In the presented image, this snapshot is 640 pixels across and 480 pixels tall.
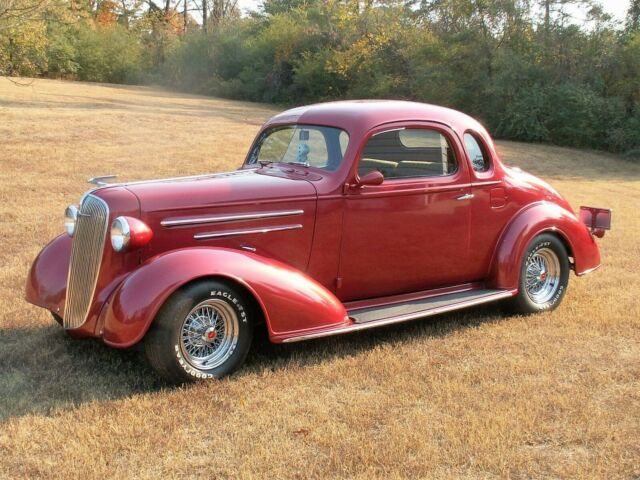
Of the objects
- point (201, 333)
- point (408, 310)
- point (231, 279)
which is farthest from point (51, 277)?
point (408, 310)

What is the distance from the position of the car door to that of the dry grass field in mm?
447

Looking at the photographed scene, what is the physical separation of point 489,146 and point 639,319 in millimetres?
1901

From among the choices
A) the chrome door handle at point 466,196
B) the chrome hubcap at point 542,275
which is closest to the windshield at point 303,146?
the chrome door handle at point 466,196

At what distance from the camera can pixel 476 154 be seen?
5.87m

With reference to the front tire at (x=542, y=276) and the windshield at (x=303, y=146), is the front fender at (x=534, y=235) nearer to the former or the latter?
the front tire at (x=542, y=276)

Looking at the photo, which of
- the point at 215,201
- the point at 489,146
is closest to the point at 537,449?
the point at 215,201

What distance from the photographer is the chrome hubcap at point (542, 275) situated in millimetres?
6098

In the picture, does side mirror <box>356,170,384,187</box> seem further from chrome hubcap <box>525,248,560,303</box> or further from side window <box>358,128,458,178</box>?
chrome hubcap <box>525,248,560,303</box>

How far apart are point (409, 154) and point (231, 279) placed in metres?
1.93

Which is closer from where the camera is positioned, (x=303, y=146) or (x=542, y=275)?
(x=303, y=146)

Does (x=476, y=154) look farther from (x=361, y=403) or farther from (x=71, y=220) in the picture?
(x=71, y=220)

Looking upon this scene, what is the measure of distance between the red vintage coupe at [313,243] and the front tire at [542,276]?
1cm

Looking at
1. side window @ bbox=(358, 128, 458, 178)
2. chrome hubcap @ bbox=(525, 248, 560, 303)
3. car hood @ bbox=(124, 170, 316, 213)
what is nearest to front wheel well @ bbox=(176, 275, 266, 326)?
car hood @ bbox=(124, 170, 316, 213)

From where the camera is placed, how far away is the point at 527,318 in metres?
5.91
